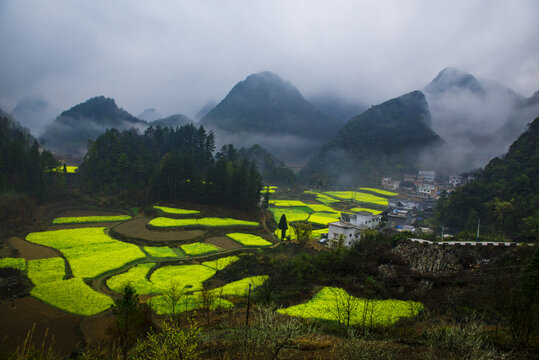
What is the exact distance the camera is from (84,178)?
2058 inches

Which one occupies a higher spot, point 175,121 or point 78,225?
point 175,121

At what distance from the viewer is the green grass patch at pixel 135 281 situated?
2117 cm

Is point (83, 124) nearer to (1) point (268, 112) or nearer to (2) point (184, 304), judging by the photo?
(1) point (268, 112)

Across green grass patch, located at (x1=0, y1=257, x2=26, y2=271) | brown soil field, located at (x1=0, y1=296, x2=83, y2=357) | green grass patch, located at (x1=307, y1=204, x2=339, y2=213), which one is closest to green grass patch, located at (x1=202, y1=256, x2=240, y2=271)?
brown soil field, located at (x1=0, y1=296, x2=83, y2=357)

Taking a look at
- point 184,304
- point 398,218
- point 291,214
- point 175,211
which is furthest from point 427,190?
point 184,304

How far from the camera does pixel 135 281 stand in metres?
22.7

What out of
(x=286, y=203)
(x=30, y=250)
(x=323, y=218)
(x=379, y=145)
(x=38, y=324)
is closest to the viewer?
(x=38, y=324)

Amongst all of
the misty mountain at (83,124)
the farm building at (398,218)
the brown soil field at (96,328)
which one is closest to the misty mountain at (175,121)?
the misty mountain at (83,124)

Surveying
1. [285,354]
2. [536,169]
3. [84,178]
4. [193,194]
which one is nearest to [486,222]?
[536,169]

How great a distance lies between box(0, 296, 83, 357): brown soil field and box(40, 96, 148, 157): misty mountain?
3512 inches

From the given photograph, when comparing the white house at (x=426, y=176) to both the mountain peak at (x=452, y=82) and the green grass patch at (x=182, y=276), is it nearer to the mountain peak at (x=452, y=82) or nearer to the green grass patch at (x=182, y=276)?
the mountain peak at (x=452, y=82)

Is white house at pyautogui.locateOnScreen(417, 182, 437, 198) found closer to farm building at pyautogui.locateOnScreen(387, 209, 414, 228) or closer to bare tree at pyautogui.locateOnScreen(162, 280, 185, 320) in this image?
farm building at pyautogui.locateOnScreen(387, 209, 414, 228)

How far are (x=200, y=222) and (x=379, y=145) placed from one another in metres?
94.5

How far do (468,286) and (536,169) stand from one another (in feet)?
108
